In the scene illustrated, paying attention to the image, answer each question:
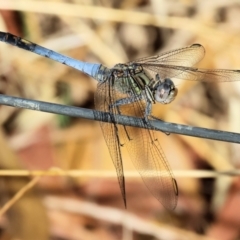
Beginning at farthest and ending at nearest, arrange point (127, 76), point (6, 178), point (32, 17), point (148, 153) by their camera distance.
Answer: point (32, 17), point (6, 178), point (127, 76), point (148, 153)

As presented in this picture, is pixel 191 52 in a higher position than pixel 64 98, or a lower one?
lower

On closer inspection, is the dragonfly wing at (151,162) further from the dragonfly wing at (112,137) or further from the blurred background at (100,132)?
the blurred background at (100,132)

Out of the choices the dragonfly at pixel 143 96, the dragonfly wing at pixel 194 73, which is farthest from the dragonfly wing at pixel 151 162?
the dragonfly wing at pixel 194 73

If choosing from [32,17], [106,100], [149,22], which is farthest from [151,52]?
[106,100]

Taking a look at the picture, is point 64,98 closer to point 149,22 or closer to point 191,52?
point 149,22

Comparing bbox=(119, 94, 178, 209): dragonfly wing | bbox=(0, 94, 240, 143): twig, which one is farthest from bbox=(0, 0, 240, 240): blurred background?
bbox=(0, 94, 240, 143): twig

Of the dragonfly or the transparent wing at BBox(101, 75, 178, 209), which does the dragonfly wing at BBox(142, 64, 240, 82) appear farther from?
the transparent wing at BBox(101, 75, 178, 209)
